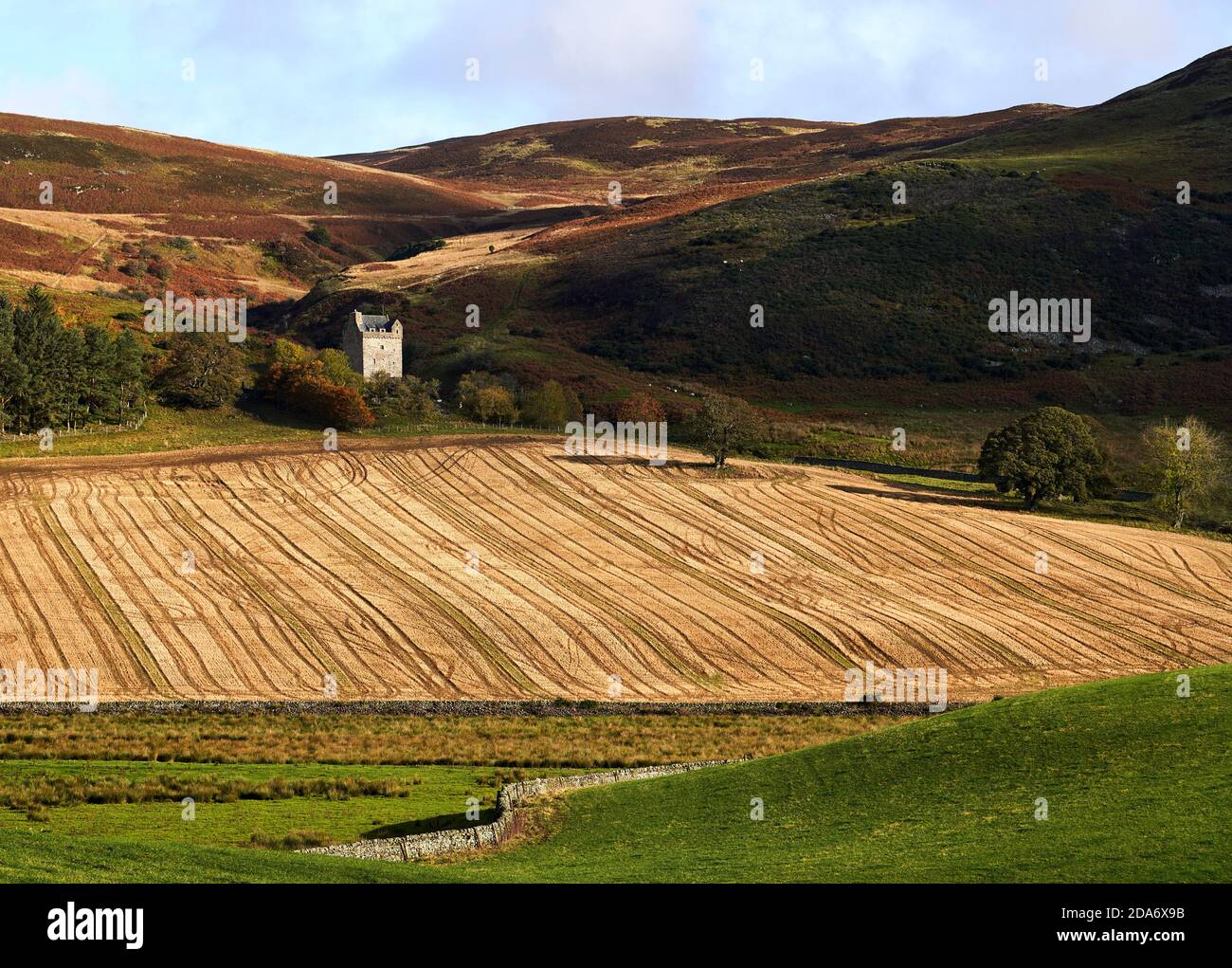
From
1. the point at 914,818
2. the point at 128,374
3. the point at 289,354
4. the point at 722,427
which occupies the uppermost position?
the point at 289,354

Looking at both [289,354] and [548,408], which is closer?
[289,354]

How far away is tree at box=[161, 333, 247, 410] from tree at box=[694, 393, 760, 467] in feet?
107

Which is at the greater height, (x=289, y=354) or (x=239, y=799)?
(x=289, y=354)

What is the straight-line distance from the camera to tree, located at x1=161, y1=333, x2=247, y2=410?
89.1 m

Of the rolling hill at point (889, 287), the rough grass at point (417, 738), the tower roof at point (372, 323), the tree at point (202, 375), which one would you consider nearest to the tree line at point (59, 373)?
the tree at point (202, 375)

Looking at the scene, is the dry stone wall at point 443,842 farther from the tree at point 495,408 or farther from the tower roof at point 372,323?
the tower roof at point 372,323

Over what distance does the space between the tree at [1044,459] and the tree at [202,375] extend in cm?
5075

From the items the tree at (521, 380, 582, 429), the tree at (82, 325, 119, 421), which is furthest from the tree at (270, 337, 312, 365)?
the tree at (521, 380, 582, 429)

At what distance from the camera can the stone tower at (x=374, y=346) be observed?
98.9m

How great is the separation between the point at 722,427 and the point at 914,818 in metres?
61.4

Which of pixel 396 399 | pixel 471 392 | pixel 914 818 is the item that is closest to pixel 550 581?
pixel 396 399

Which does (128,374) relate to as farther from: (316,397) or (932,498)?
(932,498)

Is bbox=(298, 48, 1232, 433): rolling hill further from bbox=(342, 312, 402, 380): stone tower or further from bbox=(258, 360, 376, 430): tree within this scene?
bbox=(258, 360, 376, 430): tree

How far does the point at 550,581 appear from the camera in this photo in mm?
62781
